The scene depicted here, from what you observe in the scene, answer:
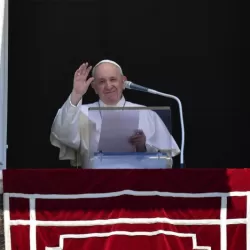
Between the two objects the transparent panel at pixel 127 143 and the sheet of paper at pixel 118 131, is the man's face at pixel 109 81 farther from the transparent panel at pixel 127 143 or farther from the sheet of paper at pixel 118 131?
the sheet of paper at pixel 118 131

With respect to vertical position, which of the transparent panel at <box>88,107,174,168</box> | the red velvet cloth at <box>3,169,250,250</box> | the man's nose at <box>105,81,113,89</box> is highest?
the man's nose at <box>105,81,113,89</box>

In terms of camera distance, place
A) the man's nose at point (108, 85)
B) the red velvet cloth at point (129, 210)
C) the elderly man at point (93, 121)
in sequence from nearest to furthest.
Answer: the red velvet cloth at point (129, 210) < the elderly man at point (93, 121) < the man's nose at point (108, 85)

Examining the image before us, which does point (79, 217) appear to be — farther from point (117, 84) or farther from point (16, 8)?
point (16, 8)

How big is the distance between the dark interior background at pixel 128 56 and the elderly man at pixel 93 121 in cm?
114

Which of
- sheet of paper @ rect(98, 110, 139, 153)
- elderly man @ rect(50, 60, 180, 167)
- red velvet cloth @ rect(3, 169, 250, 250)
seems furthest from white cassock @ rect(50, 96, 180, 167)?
red velvet cloth @ rect(3, 169, 250, 250)

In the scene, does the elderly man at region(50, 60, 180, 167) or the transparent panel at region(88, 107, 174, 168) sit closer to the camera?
the transparent panel at region(88, 107, 174, 168)

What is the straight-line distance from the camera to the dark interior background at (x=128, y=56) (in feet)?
17.8

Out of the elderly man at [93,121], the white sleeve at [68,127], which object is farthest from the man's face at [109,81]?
the white sleeve at [68,127]

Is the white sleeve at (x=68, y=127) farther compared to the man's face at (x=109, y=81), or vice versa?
the man's face at (x=109, y=81)

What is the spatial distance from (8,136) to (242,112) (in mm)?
1976

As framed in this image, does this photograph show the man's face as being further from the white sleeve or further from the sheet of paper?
the sheet of paper

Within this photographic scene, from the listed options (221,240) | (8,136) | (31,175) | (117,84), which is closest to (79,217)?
(31,175)

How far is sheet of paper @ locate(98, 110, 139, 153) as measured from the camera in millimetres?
3570

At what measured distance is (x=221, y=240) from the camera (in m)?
3.45
